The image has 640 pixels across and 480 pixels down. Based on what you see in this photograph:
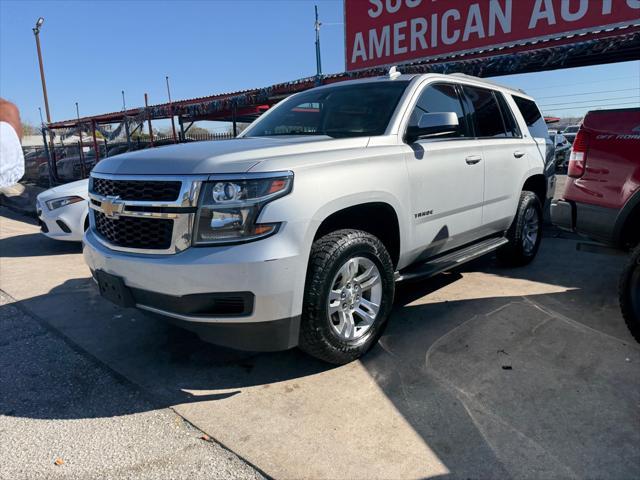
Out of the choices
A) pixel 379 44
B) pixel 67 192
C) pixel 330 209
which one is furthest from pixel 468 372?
pixel 379 44

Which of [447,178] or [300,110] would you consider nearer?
[447,178]

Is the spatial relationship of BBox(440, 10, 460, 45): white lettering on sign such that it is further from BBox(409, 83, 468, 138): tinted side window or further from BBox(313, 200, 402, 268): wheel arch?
BBox(313, 200, 402, 268): wheel arch

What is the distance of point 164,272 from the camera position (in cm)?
259

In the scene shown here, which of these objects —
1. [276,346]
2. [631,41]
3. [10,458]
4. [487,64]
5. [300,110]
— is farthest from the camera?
[487,64]

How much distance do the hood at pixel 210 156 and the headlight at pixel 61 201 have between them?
13.3 ft

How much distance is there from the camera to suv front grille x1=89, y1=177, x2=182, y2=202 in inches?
104

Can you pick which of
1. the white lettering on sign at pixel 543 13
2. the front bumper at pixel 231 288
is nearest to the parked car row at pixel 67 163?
the white lettering on sign at pixel 543 13

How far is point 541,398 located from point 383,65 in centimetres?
1038

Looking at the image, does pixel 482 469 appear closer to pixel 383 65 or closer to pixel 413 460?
pixel 413 460

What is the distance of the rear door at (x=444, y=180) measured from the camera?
3.50 meters

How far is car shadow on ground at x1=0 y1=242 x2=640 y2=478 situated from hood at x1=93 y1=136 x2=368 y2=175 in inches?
46.8

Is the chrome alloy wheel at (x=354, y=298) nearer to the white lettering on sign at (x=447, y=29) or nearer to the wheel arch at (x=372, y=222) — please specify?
the wheel arch at (x=372, y=222)

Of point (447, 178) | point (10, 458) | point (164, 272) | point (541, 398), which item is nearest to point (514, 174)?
point (447, 178)

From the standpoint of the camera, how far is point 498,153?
445 cm
